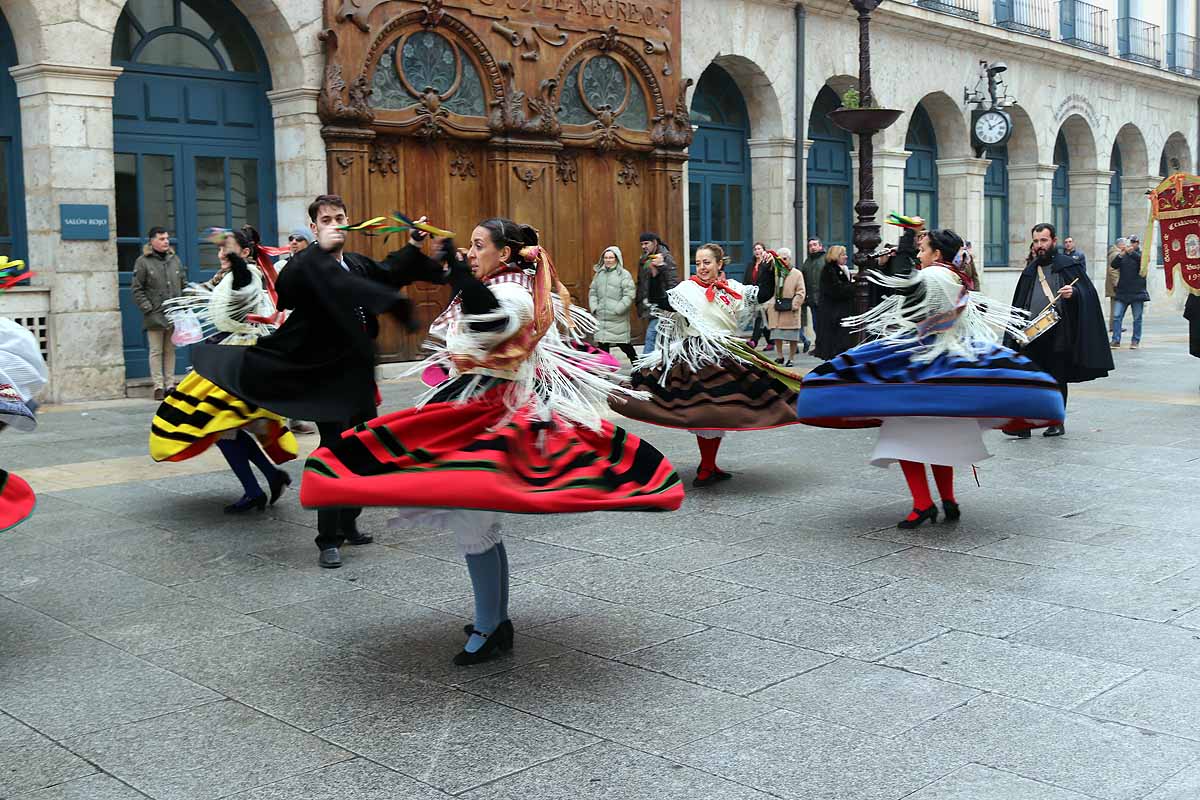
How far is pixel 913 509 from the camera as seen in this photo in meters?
7.28

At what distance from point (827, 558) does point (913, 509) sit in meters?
1.07

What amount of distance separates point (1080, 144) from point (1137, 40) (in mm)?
3961

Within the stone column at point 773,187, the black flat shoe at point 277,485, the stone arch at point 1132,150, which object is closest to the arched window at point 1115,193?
the stone arch at point 1132,150

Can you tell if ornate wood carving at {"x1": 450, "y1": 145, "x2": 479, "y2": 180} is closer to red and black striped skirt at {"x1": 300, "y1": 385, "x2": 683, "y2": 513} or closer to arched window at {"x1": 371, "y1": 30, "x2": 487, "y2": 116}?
arched window at {"x1": 371, "y1": 30, "x2": 487, "y2": 116}

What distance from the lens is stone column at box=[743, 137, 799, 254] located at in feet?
69.2

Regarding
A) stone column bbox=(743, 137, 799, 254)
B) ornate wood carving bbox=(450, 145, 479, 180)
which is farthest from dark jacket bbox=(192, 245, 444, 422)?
stone column bbox=(743, 137, 799, 254)

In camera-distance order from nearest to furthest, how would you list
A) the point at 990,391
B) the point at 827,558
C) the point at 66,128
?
the point at 827,558 → the point at 990,391 → the point at 66,128

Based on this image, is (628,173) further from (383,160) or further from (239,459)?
(239,459)

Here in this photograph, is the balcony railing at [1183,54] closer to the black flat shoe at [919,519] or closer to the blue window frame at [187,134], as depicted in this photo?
the blue window frame at [187,134]

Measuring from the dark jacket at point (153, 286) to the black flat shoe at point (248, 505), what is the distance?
5.72m

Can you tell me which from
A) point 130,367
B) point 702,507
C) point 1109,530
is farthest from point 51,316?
point 1109,530

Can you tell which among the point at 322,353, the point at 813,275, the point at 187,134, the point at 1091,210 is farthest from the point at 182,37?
the point at 1091,210

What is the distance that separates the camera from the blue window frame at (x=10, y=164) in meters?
12.9

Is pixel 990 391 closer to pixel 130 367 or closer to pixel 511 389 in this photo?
pixel 511 389
